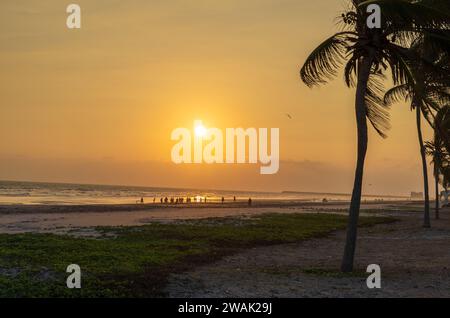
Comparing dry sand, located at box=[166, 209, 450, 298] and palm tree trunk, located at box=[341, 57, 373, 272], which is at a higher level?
palm tree trunk, located at box=[341, 57, 373, 272]

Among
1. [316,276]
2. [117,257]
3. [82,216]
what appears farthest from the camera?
[82,216]

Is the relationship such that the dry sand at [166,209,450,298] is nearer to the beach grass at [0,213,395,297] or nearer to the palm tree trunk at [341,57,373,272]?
the beach grass at [0,213,395,297]

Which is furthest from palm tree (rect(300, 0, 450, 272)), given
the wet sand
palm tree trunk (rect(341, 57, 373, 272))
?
the wet sand

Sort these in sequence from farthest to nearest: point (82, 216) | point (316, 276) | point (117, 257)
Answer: point (82, 216)
point (117, 257)
point (316, 276)

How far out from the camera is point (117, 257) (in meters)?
17.2

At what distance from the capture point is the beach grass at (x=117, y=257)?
12.3 metres

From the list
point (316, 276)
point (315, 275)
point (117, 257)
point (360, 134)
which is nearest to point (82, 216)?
point (117, 257)

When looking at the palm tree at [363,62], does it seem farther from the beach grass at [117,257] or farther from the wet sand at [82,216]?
the wet sand at [82,216]

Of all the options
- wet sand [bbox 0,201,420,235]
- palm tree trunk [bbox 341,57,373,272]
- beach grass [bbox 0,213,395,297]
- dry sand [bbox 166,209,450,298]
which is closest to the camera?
beach grass [bbox 0,213,395,297]

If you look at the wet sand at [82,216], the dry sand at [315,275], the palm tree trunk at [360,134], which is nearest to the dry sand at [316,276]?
the dry sand at [315,275]

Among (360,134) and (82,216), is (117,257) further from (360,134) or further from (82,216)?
(82,216)

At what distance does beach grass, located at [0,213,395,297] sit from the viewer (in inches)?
483

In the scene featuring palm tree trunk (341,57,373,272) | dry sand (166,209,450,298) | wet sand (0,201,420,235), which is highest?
palm tree trunk (341,57,373,272)
